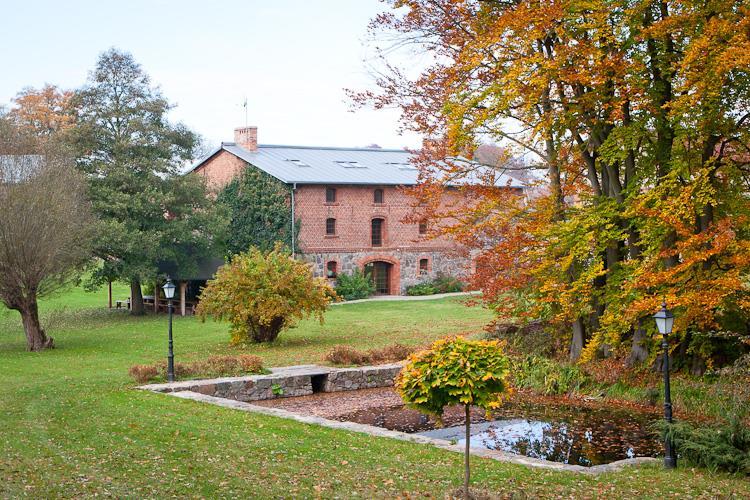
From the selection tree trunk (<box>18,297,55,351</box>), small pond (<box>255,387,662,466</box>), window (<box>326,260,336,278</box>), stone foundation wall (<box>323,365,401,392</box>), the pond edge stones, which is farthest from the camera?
window (<box>326,260,336,278</box>)

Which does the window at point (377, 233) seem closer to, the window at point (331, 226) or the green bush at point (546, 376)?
the window at point (331, 226)

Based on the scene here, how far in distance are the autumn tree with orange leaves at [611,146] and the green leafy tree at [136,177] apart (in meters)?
16.1

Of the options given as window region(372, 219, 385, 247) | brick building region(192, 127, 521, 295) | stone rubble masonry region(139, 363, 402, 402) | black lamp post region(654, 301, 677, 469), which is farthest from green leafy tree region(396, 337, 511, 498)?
window region(372, 219, 385, 247)

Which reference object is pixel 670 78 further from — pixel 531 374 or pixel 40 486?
pixel 40 486

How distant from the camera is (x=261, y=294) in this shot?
2414 cm

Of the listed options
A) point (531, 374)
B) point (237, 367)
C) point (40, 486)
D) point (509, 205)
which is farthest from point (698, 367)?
point (40, 486)

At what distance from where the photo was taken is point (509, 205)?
61.7 feet

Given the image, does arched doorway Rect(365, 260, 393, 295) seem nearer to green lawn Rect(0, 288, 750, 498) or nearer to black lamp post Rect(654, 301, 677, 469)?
green lawn Rect(0, 288, 750, 498)

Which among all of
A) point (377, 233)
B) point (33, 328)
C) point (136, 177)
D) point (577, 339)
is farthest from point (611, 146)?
point (377, 233)

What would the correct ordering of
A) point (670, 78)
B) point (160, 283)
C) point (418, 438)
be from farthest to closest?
point (160, 283), point (670, 78), point (418, 438)

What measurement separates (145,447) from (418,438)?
3895mm

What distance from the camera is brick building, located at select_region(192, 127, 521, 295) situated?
39.8 metres

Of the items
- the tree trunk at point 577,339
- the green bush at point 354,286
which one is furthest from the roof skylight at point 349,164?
the tree trunk at point 577,339

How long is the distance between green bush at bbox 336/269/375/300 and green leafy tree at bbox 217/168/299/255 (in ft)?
10.8
